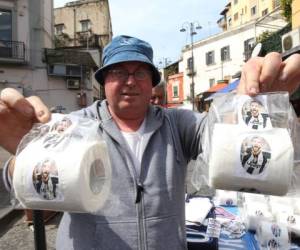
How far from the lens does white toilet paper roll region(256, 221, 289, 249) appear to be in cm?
237

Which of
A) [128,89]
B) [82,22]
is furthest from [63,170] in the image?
[82,22]

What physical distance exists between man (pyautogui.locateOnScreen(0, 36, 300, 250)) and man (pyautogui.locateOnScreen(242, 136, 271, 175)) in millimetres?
373

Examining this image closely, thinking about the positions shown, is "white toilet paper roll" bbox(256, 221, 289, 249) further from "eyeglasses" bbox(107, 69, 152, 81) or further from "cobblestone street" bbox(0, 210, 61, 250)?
"cobblestone street" bbox(0, 210, 61, 250)

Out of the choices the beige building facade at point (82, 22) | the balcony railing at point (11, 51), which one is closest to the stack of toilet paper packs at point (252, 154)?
the balcony railing at point (11, 51)

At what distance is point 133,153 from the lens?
1653 millimetres

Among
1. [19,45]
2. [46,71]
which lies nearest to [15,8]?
[19,45]

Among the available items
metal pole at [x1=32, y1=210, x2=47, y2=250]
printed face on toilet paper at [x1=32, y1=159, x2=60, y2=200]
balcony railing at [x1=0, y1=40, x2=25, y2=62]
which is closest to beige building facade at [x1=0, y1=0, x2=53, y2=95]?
balcony railing at [x1=0, y1=40, x2=25, y2=62]

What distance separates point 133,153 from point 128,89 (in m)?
0.27

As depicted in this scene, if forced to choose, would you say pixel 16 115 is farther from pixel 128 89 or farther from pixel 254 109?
pixel 254 109

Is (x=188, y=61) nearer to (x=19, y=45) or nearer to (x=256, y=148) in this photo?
(x=19, y=45)

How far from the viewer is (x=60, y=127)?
4.39 feet

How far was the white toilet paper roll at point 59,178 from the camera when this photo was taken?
46.8 inches

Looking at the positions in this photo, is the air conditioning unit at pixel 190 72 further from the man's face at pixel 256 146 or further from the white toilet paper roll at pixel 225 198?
the man's face at pixel 256 146

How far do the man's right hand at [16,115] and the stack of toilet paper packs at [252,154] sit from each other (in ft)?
2.05
